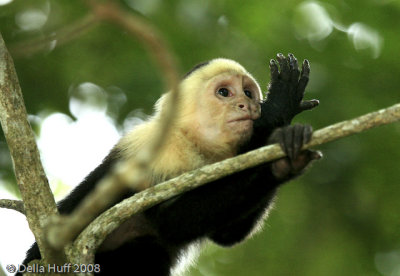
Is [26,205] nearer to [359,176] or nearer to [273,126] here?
[273,126]

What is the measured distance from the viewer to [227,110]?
540 cm

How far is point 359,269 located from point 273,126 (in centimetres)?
403

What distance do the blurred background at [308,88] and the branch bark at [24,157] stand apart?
3897 millimetres

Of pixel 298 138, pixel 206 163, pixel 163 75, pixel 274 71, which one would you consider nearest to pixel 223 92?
pixel 274 71

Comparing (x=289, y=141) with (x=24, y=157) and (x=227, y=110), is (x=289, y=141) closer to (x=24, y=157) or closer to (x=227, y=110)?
(x=227, y=110)

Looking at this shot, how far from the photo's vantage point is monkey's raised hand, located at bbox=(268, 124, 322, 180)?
422cm

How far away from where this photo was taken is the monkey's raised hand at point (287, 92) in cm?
537

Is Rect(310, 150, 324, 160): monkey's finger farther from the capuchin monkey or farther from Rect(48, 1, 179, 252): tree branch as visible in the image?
Rect(48, 1, 179, 252): tree branch

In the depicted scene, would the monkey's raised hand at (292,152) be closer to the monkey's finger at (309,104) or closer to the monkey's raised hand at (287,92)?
the monkey's raised hand at (287,92)

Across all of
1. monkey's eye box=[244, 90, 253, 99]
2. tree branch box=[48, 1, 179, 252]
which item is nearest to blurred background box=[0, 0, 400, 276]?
monkey's eye box=[244, 90, 253, 99]

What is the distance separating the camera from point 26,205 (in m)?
4.00

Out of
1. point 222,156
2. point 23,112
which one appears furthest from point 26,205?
point 222,156

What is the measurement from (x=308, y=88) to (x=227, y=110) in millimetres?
3059

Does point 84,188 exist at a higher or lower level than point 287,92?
lower
